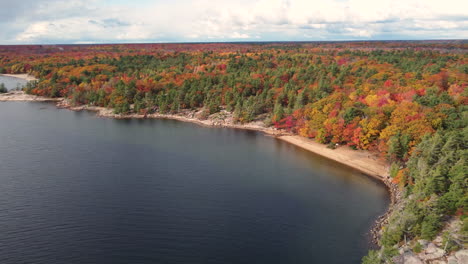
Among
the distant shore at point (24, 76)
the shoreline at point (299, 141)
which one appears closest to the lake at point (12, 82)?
the distant shore at point (24, 76)

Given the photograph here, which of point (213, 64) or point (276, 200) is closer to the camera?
point (276, 200)

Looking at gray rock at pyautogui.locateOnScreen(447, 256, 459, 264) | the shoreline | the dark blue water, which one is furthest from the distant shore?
gray rock at pyautogui.locateOnScreen(447, 256, 459, 264)

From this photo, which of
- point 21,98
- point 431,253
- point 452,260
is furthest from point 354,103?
point 21,98

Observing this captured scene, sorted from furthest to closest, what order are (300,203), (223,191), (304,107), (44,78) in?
(44,78)
(304,107)
(223,191)
(300,203)

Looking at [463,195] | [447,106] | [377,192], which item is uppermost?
[447,106]

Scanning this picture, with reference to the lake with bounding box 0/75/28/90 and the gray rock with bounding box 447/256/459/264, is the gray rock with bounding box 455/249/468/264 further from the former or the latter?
the lake with bounding box 0/75/28/90

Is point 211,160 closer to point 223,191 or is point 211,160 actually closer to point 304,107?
point 223,191

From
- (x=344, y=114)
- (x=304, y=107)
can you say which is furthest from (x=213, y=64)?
(x=344, y=114)
